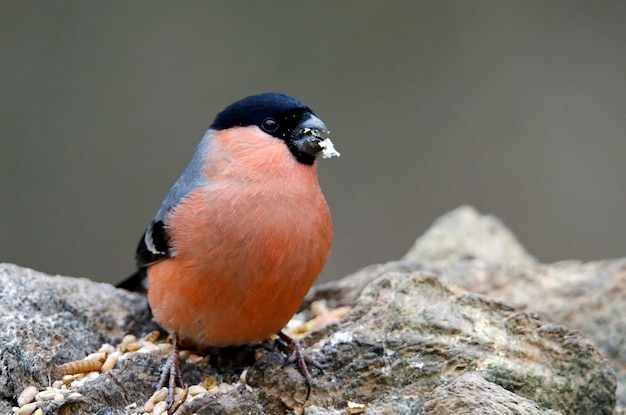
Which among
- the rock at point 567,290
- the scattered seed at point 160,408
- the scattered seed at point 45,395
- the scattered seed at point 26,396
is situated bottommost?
the scattered seed at point 26,396

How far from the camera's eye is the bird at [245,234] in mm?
2707

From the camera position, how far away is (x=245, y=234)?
8.84ft

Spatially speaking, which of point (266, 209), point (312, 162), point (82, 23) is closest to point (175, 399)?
point (266, 209)

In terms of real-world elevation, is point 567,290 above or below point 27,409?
above

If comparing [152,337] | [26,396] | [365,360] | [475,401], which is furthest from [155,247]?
[475,401]

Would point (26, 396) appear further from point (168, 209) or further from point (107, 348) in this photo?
point (168, 209)

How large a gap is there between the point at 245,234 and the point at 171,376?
603mm

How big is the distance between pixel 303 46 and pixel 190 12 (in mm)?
1045

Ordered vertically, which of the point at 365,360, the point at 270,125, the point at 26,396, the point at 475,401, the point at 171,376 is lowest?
the point at 26,396

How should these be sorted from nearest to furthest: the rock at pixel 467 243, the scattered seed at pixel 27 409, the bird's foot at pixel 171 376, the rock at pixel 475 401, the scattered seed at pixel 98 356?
the rock at pixel 475 401 → the scattered seed at pixel 27 409 → the bird's foot at pixel 171 376 → the scattered seed at pixel 98 356 → the rock at pixel 467 243

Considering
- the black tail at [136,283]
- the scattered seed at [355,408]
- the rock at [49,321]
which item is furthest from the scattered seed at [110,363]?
the scattered seed at [355,408]

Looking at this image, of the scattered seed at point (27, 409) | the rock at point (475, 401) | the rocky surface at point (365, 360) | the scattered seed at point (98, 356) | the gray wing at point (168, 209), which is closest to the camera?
the rock at point (475, 401)

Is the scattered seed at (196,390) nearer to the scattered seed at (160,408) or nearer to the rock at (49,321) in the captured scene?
the scattered seed at (160,408)

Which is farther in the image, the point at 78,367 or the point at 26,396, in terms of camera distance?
the point at 78,367
